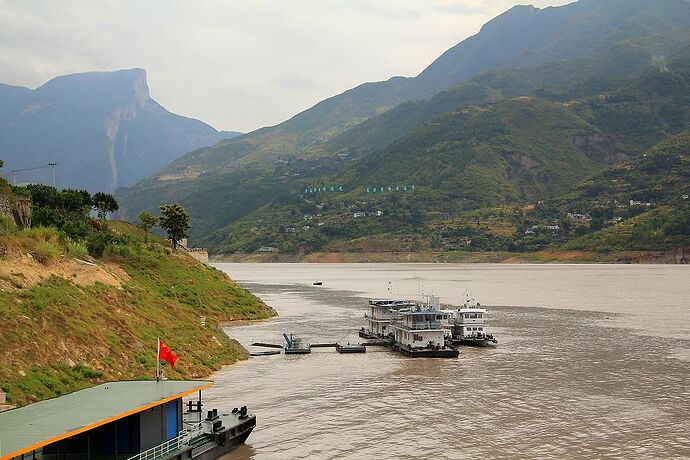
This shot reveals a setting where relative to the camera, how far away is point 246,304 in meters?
98.9

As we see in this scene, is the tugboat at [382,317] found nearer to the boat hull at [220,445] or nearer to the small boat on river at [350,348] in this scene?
the small boat on river at [350,348]

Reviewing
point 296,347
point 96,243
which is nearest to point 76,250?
point 96,243

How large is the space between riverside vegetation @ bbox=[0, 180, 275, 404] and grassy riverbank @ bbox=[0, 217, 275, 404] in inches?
3.4

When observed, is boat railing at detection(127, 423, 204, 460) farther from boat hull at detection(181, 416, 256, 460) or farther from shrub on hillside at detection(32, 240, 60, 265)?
shrub on hillside at detection(32, 240, 60, 265)

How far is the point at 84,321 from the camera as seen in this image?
49000 millimetres

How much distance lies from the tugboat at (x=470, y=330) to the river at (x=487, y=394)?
2.03 m

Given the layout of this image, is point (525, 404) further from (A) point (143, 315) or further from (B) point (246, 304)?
(B) point (246, 304)

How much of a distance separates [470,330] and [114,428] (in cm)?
5734

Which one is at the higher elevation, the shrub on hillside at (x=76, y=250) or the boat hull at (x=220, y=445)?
the shrub on hillside at (x=76, y=250)

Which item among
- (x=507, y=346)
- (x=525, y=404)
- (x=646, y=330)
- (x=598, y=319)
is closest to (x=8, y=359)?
(x=525, y=404)

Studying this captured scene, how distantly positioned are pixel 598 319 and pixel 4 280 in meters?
80.9

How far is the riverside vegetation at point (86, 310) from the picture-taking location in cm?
4191

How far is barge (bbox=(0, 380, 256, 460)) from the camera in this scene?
27.0 metres

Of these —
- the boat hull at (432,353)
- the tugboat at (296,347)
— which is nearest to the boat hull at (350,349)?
the tugboat at (296,347)
